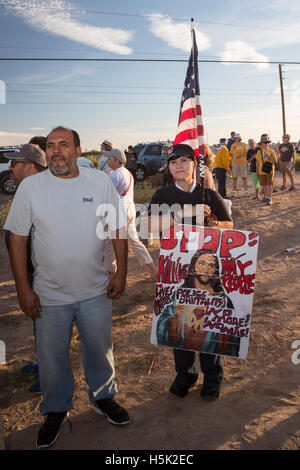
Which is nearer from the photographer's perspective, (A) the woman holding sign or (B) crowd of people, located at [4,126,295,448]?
(B) crowd of people, located at [4,126,295,448]

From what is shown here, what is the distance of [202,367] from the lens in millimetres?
3174

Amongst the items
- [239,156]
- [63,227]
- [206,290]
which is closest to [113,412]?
[206,290]

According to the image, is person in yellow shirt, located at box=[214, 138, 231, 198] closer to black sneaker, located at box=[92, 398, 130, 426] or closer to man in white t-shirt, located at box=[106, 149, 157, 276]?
man in white t-shirt, located at box=[106, 149, 157, 276]

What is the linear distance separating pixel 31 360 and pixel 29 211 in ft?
7.00

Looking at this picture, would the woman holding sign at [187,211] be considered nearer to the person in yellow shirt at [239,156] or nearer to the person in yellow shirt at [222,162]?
the person in yellow shirt at [222,162]

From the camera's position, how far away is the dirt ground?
2.69 metres

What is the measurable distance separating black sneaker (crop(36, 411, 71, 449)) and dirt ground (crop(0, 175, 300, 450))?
0.25 ft

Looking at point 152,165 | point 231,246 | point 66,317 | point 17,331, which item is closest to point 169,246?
point 231,246

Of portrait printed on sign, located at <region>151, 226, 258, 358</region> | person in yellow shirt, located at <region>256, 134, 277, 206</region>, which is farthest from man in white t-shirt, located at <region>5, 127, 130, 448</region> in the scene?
person in yellow shirt, located at <region>256, 134, 277, 206</region>

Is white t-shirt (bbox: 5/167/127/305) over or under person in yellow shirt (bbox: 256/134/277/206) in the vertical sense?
under

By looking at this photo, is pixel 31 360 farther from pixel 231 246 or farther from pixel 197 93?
pixel 197 93

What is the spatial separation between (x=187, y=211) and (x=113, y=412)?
1.69 meters

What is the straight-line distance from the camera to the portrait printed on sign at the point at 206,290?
9.43ft

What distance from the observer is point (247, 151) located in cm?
1229
